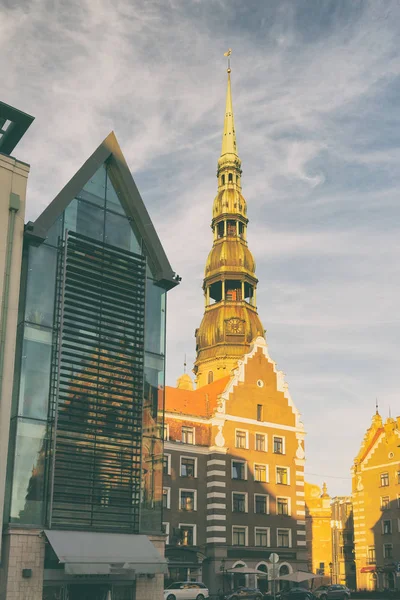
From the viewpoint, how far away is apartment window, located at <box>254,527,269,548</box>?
6153 cm

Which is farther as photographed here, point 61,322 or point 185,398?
point 185,398

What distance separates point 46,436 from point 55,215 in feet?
34.0

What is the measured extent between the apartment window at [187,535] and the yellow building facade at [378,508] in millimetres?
27586

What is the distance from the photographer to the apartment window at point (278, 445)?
65250 mm

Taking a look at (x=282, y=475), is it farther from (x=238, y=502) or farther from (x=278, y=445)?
(x=238, y=502)

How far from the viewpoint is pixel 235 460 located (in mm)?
62406

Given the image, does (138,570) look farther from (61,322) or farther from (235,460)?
(235,460)

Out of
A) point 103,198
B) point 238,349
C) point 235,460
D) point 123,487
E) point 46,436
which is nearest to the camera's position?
point 46,436

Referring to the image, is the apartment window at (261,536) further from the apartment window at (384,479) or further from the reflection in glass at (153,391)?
the reflection in glass at (153,391)

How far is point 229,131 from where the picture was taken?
361 ft

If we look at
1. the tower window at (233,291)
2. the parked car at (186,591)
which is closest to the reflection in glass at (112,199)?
the parked car at (186,591)

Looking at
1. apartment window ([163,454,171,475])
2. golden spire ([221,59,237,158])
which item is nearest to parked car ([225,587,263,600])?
apartment window ([163,454,171,475])

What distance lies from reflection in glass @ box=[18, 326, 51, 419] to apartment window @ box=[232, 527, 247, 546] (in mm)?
31424

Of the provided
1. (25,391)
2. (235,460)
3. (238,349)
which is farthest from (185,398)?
(25,391)
